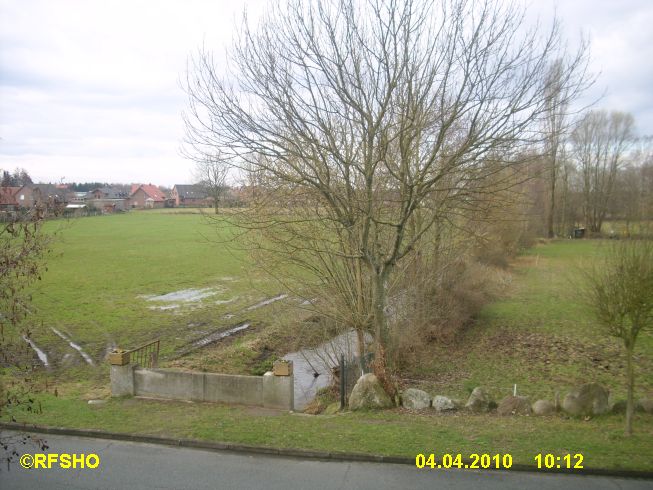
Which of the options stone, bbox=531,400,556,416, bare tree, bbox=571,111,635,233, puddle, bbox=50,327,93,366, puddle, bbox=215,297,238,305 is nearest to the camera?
stone, bbox=531,400,556,416

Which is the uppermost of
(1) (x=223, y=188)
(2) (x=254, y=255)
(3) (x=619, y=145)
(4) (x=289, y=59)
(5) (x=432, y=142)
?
(3) (x=619, y=145)

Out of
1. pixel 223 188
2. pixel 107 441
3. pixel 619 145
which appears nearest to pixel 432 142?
pixel 223 188

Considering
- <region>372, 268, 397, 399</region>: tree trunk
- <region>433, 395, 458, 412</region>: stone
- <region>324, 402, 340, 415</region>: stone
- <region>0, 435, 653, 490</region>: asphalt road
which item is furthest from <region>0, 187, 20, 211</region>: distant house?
<region>433, 395, 458, 412</region>: stone

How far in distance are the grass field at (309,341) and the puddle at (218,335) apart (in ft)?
1.76

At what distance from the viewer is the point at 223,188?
15422 millimetres

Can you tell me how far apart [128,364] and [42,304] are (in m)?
13.9

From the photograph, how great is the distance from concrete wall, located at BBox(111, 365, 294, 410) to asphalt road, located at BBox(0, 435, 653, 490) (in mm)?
2677

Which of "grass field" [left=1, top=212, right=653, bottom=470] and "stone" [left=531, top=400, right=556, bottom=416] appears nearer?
"grass field" [left=1, top=212, right=653, bottom=470]

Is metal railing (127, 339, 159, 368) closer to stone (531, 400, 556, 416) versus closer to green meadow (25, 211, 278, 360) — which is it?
green meadow (25, 211, 278, 360)

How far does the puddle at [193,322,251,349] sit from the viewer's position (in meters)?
18.1

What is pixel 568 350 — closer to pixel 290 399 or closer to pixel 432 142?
pixel 432 142

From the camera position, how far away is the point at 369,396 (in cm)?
1054

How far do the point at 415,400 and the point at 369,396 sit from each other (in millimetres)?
958

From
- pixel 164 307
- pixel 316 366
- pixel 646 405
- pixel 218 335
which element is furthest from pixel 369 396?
pixel 164 307
